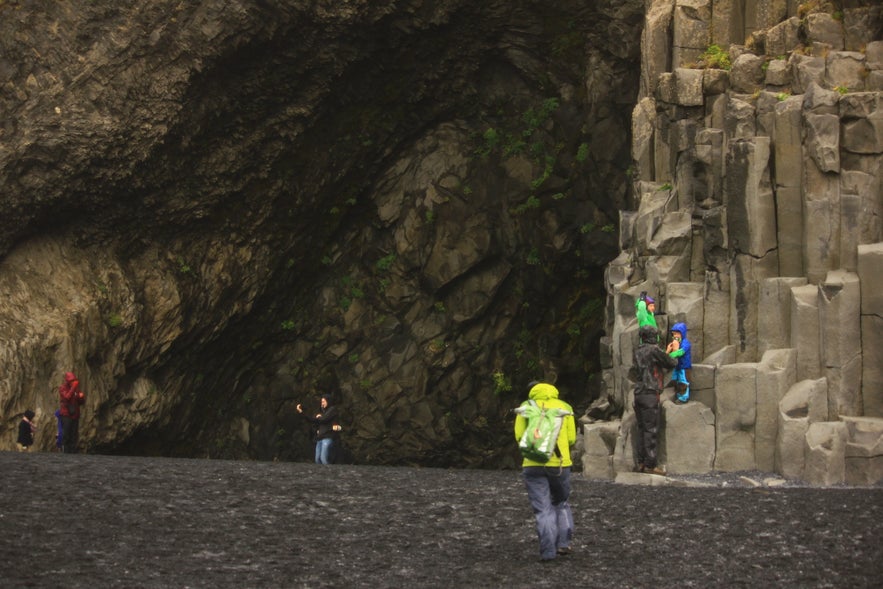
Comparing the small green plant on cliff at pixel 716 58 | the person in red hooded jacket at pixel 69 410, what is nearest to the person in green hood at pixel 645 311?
the small green plant on cliff at pixel 716 58

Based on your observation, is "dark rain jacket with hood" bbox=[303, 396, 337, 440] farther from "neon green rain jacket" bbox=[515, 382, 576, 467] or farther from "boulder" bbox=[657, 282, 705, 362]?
"neon green rain jacket" bbox=[515, 382, 576, 467]

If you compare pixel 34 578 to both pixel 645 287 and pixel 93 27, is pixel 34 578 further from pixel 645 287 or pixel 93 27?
pixel 93 27

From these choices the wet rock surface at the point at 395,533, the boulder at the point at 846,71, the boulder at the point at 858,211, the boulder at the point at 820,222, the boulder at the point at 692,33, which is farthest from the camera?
the boulder at the point at 692,33

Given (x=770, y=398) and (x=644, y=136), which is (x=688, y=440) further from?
(x=644, y=136)

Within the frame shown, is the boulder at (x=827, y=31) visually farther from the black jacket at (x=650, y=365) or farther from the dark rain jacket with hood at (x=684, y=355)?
the black jacket at (x=650, y=365)

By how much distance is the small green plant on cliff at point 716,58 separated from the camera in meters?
32.5

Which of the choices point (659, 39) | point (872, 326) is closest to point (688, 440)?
point (872, 326)

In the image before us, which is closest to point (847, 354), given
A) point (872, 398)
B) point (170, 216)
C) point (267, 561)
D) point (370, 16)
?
point (872, 398)

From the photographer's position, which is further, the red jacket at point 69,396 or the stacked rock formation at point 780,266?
the red jacket at point 69,396

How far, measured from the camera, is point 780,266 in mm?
27469

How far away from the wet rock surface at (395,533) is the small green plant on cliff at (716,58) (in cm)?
1260

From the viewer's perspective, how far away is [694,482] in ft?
83.3

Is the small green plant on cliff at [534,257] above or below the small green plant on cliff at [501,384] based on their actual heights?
above

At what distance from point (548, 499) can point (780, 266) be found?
43.2 feet
